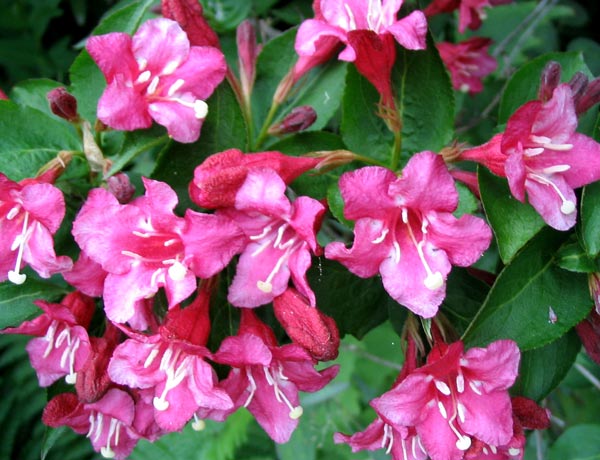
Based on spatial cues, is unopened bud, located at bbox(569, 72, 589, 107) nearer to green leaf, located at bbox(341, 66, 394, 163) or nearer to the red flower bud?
green leaf, located at bbox(341, 66, 394, 163)

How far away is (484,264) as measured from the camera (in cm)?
173

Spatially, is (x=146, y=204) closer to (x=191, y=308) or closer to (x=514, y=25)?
(x=191, y=308)

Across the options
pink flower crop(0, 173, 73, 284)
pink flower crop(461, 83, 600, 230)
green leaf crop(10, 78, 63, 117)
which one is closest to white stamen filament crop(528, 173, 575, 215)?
pink flower crop(461, 83, 600, 230)

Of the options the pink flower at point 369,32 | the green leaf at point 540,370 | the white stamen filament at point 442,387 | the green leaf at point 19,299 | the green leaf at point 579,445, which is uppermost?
the pink flower at point 369,32

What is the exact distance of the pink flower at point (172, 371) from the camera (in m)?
1.01

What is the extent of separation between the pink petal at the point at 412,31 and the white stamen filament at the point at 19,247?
2.08 feet

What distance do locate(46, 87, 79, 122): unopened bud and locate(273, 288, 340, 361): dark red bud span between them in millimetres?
487

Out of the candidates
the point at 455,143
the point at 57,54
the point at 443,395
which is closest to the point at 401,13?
the point at 455,143

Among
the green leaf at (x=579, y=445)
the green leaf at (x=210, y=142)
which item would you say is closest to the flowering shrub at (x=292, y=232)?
the green leaf at (x=210, y=142)

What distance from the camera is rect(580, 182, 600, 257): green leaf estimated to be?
104cm

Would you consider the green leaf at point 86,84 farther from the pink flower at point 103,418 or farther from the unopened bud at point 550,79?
the unopened bud at point 550,79

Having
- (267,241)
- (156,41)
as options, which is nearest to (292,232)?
(267,241)

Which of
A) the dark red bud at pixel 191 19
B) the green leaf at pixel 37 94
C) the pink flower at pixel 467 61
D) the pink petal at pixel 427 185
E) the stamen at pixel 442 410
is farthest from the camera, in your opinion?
the pink flower at pixel 467 61

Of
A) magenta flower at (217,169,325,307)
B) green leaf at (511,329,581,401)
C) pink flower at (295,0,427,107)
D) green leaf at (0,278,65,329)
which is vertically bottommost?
green leaf at (511,329,581,401)
